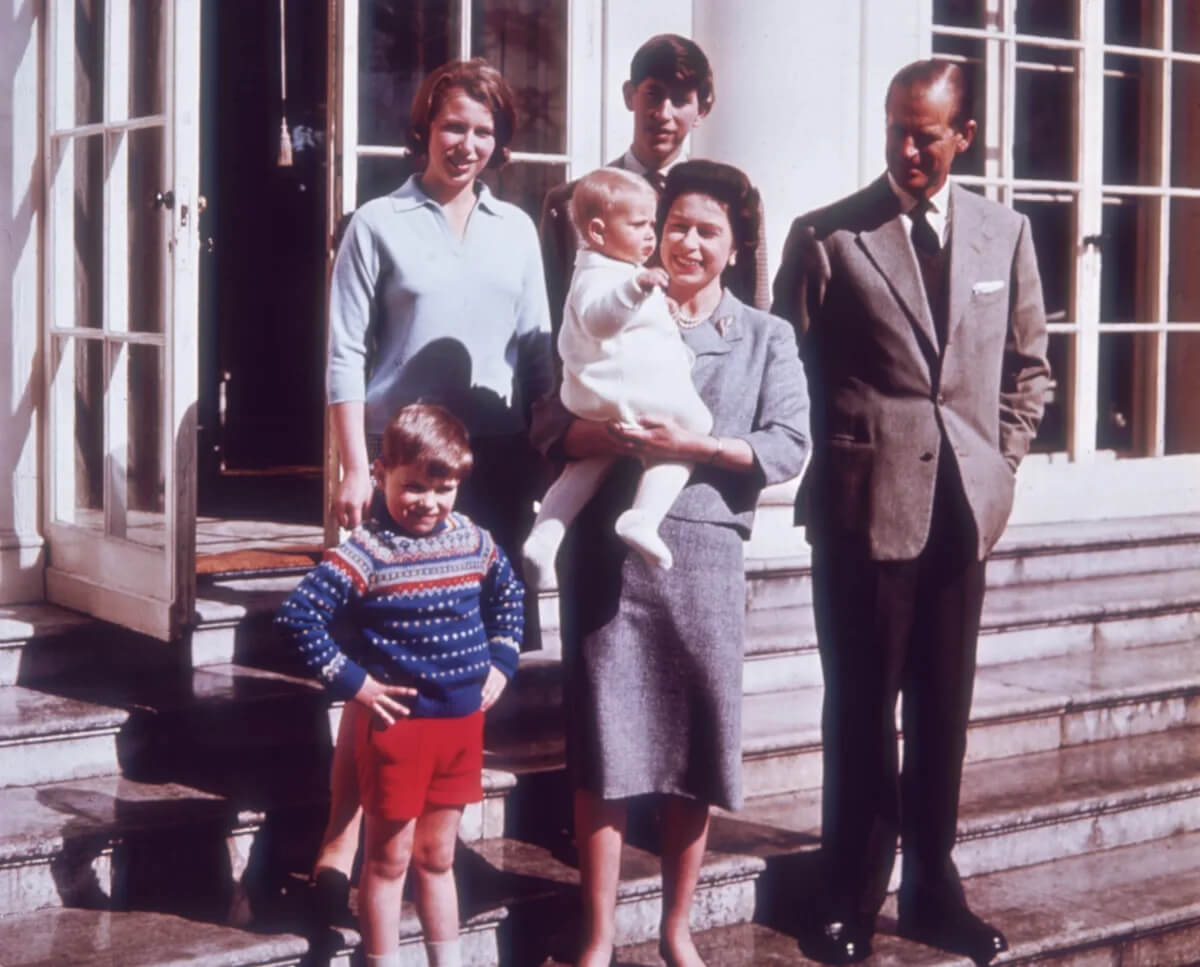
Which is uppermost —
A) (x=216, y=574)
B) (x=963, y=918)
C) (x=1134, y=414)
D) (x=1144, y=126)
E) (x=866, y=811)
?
(x=1144, y=126)

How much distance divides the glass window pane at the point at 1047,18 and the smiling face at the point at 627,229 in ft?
11.3

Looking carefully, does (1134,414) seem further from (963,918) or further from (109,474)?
(109,474)

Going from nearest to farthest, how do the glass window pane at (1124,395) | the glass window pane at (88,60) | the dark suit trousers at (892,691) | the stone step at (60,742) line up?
the dark suit trousers at (892,691)
the stone step at (60,742)
the glass window pane at (88,60)
the glass window pane at (1124,395)

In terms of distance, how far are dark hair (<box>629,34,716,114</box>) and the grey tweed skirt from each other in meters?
0.83

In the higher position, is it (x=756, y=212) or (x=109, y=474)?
(x=756, y=212)

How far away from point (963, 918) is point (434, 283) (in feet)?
5.29

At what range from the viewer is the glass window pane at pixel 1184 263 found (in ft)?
20.9

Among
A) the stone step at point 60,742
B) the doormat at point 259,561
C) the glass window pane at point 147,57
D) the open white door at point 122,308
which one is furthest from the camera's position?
the doormat at point 259,561

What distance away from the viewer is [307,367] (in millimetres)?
8266

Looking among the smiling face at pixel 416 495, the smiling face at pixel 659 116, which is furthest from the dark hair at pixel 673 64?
the smiling face at pixel 416 495

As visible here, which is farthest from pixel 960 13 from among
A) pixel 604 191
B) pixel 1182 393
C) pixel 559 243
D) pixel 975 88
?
pixel 604 191

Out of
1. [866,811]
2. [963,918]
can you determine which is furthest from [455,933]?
[963,918]

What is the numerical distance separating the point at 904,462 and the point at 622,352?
668 millimetres

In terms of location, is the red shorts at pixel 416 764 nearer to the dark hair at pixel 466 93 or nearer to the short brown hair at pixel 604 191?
the short brown hair at pixel 604 191
